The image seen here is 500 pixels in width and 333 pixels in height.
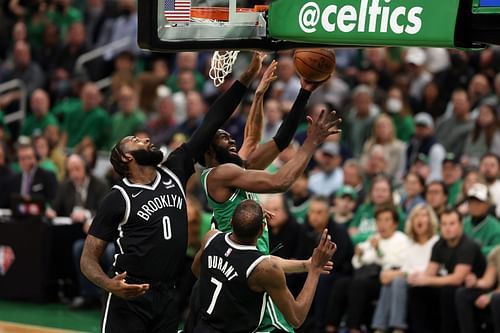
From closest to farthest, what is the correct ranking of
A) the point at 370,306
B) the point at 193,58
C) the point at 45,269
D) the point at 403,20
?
the point at 403,20 < the point at 370,306 < the point at 45,269 < the point at 193,58

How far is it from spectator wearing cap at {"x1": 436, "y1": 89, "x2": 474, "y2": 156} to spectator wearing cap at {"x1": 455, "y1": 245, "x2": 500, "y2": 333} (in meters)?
3.51

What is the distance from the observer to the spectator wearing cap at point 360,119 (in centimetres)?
1611

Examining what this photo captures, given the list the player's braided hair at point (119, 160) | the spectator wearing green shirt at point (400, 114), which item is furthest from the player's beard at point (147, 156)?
the spectator wearing green shirt at point (400, 114)

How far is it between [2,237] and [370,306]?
4.87 meters

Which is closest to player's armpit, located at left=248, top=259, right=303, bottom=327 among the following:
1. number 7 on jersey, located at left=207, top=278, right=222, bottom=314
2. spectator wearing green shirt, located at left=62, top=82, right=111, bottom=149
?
number 7 on jersey, located at left=207, top=278, right=222, bottom=314

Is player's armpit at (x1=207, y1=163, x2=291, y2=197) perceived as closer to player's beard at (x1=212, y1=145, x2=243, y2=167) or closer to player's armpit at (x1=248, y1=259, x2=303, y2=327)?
player's beard at (x1=212, y1=145, x2=243, y2=167)

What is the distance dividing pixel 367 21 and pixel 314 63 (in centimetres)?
132

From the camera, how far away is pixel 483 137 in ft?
48.3

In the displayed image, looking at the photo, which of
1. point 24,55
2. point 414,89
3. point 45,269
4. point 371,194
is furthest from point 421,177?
point 24,55

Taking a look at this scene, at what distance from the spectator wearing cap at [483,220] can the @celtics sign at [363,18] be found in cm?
482

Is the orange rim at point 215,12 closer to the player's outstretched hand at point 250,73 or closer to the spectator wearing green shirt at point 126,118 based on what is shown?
the player's outstretched hand at point 250,73

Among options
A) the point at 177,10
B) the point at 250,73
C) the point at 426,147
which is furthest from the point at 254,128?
the point at 426,147

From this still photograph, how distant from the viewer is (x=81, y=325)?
44.4 feet

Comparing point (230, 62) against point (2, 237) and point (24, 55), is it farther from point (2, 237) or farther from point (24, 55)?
point (24, 55)
